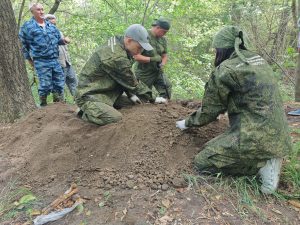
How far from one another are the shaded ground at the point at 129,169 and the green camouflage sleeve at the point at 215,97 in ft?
1.35

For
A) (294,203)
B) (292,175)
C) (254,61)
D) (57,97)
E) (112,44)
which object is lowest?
(294,203)

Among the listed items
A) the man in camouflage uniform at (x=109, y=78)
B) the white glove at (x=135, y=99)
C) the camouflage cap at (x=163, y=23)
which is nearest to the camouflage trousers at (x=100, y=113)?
the man in camouflage uniform at (x=109, y=78)

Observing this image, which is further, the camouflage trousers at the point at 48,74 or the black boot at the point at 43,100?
the black boot at the point at 43,100

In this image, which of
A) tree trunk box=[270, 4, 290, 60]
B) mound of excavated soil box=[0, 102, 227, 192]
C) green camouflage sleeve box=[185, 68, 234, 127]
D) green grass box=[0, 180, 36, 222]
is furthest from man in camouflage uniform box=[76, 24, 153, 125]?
tree trunk box=[270, 4, 290, 60]

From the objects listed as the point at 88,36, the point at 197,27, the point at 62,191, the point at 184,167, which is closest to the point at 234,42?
the point at 184,167

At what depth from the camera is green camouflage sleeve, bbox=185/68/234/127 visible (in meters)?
2.75

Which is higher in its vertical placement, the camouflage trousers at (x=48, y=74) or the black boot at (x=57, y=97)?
the camouflage trousers at (x=48, y=74)

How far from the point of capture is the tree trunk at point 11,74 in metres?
4.39

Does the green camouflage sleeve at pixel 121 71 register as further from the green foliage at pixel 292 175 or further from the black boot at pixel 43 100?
the green foliage at pixel 292 175

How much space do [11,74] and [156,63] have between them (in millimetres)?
2156

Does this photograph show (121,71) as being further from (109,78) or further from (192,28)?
(192,28)

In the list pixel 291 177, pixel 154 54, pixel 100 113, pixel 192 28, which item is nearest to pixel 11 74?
pixel 100 113

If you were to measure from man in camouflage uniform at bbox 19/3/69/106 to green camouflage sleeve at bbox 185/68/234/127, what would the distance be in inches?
101

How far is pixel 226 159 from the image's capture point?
289cm
